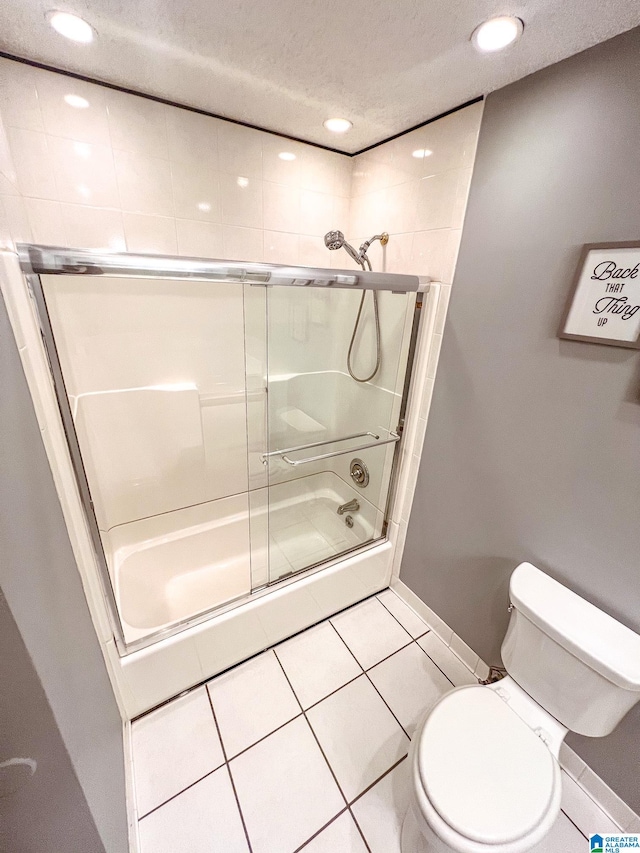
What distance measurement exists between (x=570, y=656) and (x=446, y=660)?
712mm

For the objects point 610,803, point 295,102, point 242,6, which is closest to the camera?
point 242,6

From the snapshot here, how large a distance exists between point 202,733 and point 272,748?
0.86 ft

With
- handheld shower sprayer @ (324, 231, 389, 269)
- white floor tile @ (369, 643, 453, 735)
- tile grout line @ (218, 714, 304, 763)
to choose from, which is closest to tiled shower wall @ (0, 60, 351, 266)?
handheld shower sprayer @ (324, 231, 389, 269)

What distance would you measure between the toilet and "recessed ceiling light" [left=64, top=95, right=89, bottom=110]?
83.6 inches

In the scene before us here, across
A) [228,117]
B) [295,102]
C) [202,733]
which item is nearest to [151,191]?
[228,117]

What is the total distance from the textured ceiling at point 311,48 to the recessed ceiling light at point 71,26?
0.02m

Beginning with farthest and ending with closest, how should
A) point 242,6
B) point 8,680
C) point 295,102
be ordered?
1. point 295,102
2. point 242,6
3. point 8,680

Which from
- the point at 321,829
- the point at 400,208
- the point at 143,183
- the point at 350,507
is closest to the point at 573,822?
the point at 321,829

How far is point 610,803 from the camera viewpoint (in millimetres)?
1078

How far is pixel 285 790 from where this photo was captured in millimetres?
1105

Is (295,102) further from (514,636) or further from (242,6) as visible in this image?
(514,636)

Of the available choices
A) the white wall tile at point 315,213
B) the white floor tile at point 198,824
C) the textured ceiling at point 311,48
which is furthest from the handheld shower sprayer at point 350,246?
the white floor tile at point 198,824

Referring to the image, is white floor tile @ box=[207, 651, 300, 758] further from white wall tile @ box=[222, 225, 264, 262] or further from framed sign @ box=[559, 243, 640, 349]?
white wall tile @ box=[222, 225, 264, 262]

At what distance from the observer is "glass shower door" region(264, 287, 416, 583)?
1511mm
